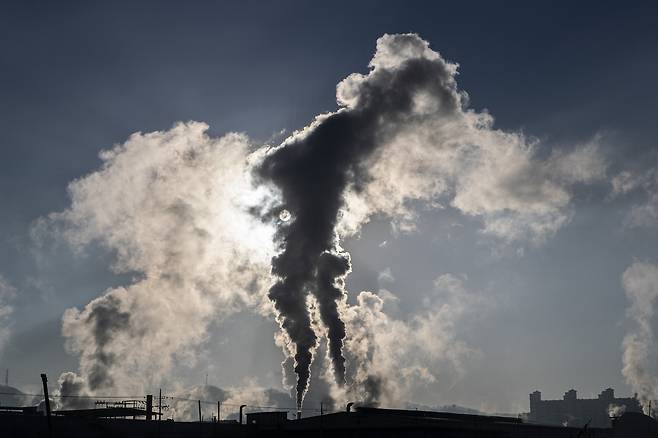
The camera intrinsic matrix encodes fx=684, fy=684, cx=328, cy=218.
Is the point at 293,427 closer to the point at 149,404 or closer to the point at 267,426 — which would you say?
the point at 267,426

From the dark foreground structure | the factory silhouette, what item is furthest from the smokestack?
the dark foreground structure

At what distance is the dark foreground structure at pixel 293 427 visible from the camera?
1783 inches

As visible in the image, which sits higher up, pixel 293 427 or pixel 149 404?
pixel 149 404

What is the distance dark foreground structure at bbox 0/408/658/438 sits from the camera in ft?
149

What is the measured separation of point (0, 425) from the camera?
43.4 meters

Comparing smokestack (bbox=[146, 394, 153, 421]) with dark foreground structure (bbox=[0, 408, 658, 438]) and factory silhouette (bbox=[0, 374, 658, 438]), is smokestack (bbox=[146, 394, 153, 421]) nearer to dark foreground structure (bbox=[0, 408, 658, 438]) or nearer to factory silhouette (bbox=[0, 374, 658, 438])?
factory silhouette (bbox=[0, 374, 658, 438])

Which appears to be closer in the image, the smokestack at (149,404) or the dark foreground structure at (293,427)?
the dark foreground structure at (293,427)

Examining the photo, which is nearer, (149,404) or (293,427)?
(293,427)

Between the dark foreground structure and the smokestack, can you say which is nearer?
the dark foreground structure

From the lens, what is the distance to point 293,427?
52750 mm

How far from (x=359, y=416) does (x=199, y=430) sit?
40.7ft

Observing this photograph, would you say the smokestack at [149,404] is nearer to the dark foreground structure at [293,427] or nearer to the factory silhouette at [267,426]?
the factory silhouette at [267,426]

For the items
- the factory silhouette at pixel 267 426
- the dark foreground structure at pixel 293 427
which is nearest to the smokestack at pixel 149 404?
the factory silhouette at pixel 267 426

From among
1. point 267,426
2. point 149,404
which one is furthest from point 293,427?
point 149,404
